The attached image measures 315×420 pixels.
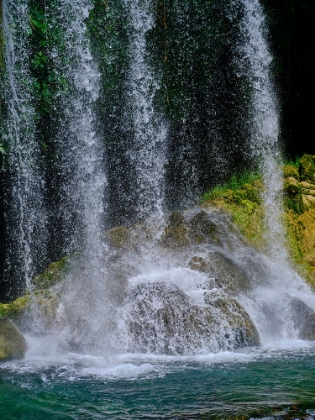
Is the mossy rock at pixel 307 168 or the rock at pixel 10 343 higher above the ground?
the mossy rock at pixel 307 168

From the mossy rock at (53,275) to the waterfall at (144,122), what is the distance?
2.16 meters

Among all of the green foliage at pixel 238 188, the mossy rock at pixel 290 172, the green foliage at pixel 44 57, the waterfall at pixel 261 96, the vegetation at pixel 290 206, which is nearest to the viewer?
the green foliage at pixel 44 57

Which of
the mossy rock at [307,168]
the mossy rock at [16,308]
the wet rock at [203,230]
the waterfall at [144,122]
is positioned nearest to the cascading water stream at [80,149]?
the mossy rock at [16,308]

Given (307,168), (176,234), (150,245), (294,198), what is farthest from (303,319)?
(307,168)

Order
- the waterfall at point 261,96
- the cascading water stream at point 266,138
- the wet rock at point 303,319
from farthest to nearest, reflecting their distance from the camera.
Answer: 1. the waterfall at point 261,96
2. the cascading water stream at point 266,138
3. the wet rock at point 303,319

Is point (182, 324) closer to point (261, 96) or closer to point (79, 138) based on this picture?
point (79, 138)

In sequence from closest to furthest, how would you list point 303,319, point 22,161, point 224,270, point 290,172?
point 303,319, point 224,270, point 22,161, point 290,172

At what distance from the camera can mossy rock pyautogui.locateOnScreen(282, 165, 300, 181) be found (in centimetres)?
1048

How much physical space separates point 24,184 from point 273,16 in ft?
21.5

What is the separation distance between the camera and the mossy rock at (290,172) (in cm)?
1048

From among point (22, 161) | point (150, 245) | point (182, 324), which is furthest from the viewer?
point (22, 161)

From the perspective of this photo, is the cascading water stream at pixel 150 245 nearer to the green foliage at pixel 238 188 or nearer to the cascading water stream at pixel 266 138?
the cascading water stream at pixel 266 138

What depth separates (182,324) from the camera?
648 cm

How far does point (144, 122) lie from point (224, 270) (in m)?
4.04
